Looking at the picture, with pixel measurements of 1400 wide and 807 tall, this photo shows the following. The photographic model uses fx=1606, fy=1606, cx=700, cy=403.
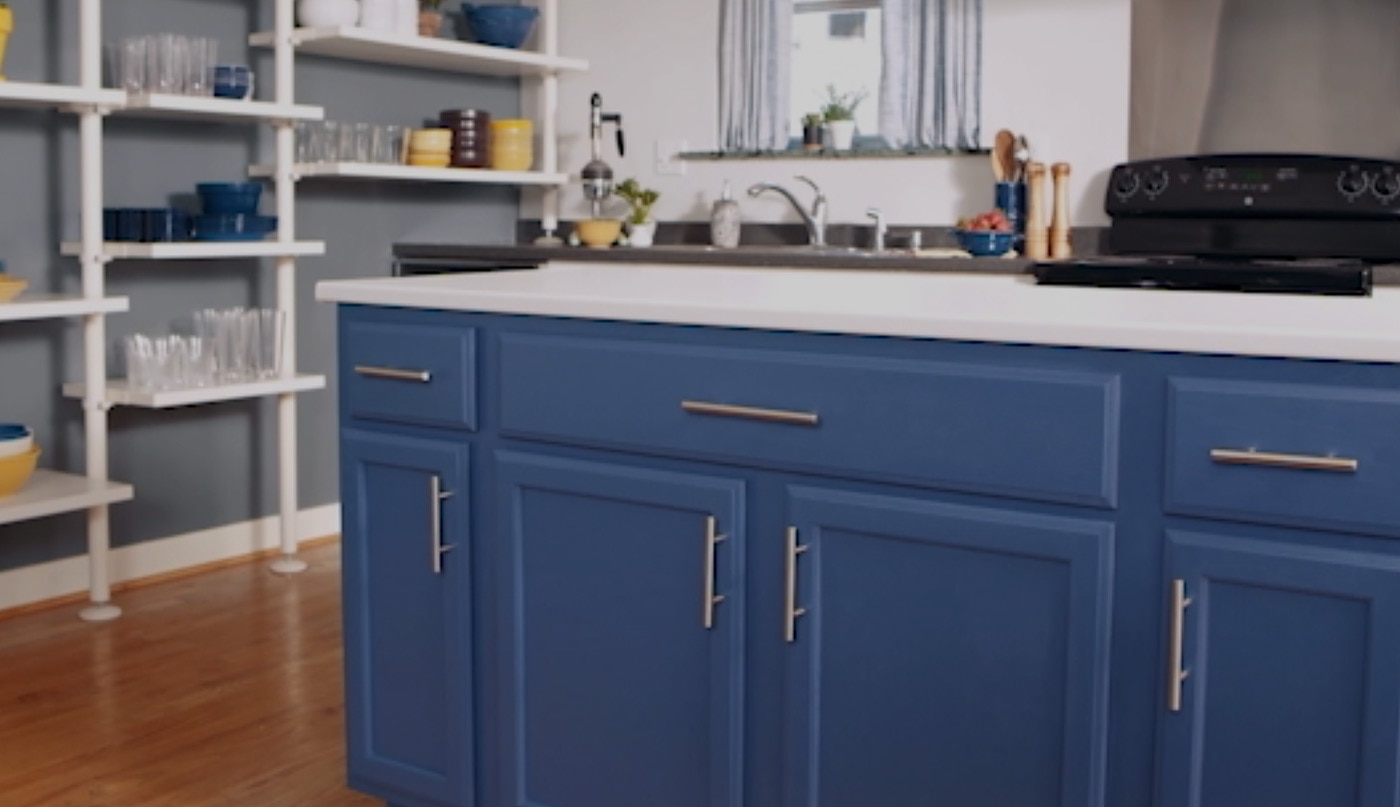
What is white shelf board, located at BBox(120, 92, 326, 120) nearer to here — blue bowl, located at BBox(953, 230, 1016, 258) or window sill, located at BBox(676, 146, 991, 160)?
window sill, located at BBox(676, 146, 991, 160)

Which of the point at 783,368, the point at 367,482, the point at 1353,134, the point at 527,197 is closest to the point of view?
the point at 783,368

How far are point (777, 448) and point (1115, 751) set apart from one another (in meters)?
0.55

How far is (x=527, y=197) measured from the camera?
5711 mm

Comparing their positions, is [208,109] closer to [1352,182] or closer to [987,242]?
[987,242]

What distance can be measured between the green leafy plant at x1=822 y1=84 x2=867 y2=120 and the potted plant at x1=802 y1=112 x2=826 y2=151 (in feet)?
0.09

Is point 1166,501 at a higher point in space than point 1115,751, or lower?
higher

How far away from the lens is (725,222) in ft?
17.1

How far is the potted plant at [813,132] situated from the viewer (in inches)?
202

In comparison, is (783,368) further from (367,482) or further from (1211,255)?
(1211,255)

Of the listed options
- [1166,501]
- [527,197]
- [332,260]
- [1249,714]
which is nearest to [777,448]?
[1166,501]

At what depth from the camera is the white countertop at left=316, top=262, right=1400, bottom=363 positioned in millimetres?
1720

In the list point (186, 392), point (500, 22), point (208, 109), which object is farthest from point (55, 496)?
point (500, 22)

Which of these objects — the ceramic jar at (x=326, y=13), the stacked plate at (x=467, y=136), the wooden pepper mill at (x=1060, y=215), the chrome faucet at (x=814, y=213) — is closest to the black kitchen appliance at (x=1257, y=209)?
the wooden pepper mill at (x=1060, y=215)

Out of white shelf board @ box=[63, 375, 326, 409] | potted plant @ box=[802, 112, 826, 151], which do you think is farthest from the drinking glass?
potted plant @ box=[802, 112, 826, 151]
